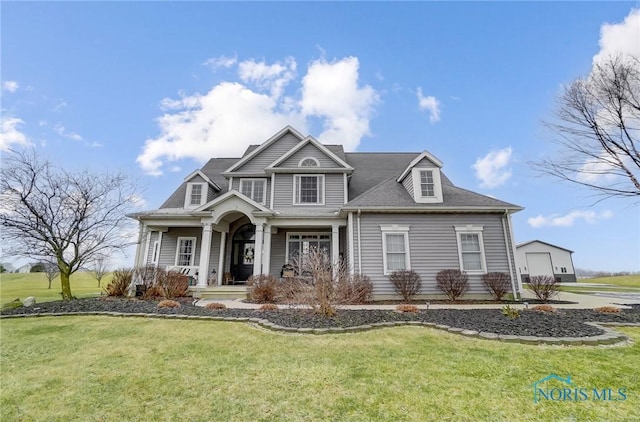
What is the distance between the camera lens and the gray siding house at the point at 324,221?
37.8 feet

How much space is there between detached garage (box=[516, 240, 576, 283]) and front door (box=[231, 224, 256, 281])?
24497mm

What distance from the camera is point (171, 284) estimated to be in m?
10.8

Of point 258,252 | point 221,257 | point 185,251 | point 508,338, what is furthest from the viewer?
point 185,251

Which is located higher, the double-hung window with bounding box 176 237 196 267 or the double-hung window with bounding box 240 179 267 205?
the double-hung window with bounding box 240 179 267 205

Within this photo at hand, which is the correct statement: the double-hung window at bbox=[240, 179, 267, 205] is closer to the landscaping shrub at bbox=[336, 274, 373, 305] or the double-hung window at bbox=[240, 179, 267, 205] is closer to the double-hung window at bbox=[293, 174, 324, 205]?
the double-hung window at bbox=[293, 174, 324, 205]

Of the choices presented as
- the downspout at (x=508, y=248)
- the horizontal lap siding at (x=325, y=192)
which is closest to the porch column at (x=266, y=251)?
the horizontal lap siding at (x=325, y=192)

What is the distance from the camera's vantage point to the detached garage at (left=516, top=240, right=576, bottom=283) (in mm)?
24969

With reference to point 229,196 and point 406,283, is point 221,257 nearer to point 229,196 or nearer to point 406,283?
point 229,196

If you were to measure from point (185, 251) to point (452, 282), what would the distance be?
1313cm

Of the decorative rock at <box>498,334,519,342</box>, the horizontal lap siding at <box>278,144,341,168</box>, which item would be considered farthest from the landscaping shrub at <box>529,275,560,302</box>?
the horizontal lap siding at <box>278,144,341,168</box>

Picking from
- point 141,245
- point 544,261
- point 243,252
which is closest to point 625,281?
point 544,261

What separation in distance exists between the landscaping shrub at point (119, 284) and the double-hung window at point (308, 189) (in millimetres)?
8178

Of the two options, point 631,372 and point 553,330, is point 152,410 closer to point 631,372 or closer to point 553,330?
point 631,372

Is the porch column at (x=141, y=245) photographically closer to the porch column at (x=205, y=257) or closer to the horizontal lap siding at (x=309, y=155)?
the porch column at (x=205, y=257)
